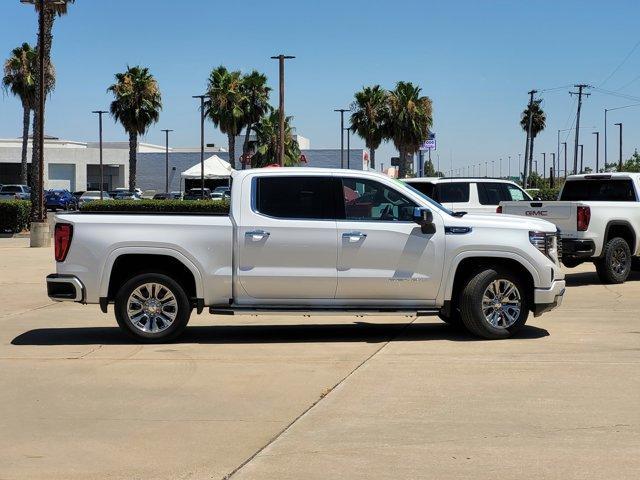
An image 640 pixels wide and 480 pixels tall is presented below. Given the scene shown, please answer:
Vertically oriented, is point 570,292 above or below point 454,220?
below

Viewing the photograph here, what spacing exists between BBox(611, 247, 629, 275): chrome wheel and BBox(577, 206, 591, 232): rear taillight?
1.00m

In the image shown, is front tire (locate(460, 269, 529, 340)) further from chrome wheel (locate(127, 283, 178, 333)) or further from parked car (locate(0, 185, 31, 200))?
parked car (locate(0, 185, 31, 200))

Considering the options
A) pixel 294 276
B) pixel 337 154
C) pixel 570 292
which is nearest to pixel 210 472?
pixel 294 276

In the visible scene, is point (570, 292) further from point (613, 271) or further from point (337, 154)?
point (337, 154)

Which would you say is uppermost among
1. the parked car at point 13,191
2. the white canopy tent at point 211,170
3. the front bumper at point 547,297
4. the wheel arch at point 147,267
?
the white canopy tent at point 211,170

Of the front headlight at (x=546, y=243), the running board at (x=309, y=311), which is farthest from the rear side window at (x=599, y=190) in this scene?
the running board at (x=309, y=311)

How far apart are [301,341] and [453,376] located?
255 centimetres

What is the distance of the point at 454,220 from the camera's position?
995 cm

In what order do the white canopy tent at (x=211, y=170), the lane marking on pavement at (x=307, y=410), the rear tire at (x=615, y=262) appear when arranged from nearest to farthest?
1. the lane marking on pavement at (x=307, y=410)
2. the rear tire at (x=615, y=262)
3. the white canopy tent at (x=211, y=170)

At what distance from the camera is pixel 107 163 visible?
92.2 m

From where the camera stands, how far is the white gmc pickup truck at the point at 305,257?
9.70 metres

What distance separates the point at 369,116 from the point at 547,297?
59.2 metres

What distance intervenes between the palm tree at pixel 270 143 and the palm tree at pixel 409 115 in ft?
28.7

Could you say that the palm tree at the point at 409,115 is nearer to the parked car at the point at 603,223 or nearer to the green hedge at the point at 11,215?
the green hedge at the point at 11,215
